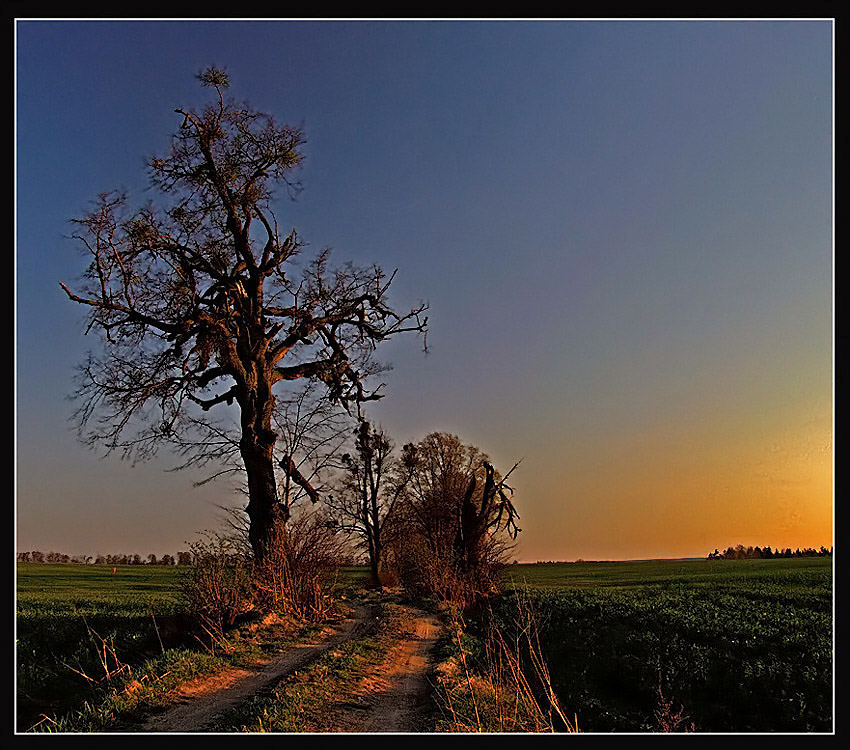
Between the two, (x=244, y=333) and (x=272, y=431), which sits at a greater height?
(x=244, y=333)

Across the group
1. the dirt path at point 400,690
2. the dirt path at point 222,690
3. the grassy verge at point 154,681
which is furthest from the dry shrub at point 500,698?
the grassy verge at point 154,681

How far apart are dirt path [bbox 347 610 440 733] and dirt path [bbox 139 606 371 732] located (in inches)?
54.4

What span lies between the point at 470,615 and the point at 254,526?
373 inches

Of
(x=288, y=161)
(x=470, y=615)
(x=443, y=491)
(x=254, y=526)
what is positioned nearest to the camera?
(x=254, y=526)

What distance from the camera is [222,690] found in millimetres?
10148

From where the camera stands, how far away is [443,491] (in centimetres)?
3034

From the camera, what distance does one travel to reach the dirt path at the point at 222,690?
856cm

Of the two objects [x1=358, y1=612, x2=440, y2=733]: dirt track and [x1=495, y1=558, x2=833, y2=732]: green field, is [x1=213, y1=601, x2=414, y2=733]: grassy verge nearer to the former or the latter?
[x1=358, y1=612, x2=440, y2=733]: dirt track

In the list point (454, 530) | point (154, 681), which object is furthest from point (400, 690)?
point (454, 530)

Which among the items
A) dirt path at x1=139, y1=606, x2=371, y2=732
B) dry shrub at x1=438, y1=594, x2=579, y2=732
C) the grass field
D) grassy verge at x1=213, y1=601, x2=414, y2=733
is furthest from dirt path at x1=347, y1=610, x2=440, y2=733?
the grass field

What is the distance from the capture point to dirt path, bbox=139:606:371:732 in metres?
8.56

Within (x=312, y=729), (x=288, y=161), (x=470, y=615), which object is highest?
(x=288, y=161)

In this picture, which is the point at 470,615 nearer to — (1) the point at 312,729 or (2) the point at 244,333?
(2) the point at 244,333
